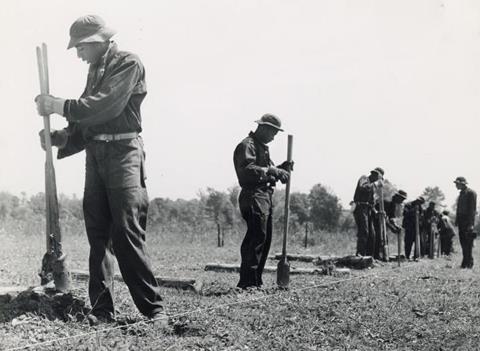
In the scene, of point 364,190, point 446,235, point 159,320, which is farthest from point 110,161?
point 446,235

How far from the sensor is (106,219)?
512cm

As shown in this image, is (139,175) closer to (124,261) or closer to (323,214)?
(124,261)

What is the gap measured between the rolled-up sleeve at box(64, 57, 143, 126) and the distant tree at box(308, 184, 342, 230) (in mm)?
30219

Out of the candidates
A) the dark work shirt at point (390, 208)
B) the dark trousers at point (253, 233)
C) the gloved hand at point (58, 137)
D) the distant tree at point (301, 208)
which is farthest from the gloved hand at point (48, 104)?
the distant tree at point (301, 208)

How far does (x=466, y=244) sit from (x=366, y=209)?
2419 millimetres

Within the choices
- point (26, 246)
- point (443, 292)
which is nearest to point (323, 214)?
point (26, 246)

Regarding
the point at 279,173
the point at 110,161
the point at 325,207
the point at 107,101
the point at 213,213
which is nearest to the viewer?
the point at 107,101

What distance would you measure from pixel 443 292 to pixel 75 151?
5.30m

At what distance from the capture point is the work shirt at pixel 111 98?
4809 mm

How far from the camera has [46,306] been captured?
5059 mm

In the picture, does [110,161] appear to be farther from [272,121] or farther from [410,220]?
[410,220]

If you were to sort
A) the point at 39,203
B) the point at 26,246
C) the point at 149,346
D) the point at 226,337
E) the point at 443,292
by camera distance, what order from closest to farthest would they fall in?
the point at 149,346, the point at 226,337, the point at 443,292, the point at 26,246, the point at 39,203

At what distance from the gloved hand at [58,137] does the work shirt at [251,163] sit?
2.87 meters

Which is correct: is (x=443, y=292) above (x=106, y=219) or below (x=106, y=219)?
below
